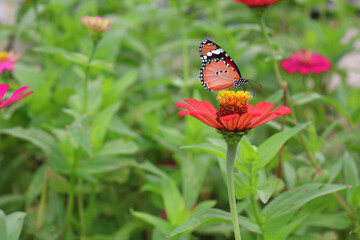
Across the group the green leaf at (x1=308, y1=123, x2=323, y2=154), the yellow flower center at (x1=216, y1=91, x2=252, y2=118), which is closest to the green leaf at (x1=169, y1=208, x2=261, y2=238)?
the yellow flower center at (x1=216, y1=91, x2=252, y2=118)

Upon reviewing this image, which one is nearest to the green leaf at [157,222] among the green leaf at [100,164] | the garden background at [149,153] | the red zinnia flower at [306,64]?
the garden background at [149,153]

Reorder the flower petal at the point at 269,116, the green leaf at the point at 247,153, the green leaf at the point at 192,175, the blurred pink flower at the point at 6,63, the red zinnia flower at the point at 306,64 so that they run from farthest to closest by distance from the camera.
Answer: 1. the red zinnia flower at the point at 306,64
2. the blurred pink flower at the point at 6,63
3. the green leaf at the point at 192,175
4. the green leaf at the point at 247,153
5. the flower petal at the point at 269,116

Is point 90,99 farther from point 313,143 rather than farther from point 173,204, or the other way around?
point 313,143

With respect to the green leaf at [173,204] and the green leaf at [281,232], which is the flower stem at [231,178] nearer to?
the green leaf at [281,232]

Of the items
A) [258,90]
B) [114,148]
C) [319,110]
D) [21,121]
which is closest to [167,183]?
[114,148]

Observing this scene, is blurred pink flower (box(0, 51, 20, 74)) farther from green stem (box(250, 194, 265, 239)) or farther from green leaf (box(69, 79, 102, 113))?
green stem (box(250, 194, 265, 239))
